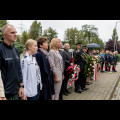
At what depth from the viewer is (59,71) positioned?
398cm

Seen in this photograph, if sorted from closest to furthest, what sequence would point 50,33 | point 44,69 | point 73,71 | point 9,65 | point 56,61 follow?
point 9,65 < point 44,69 < point 56,61 < point 73,71 < point 50,33

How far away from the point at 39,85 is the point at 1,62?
1.25 m

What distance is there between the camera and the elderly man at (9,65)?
2051mm

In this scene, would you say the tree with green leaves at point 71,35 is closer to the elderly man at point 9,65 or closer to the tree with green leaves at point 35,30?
the tree with green leaves at point 35,30

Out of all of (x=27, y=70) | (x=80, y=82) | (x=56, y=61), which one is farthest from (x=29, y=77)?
(x=80, y=82)

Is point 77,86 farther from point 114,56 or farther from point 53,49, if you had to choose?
point 114,56

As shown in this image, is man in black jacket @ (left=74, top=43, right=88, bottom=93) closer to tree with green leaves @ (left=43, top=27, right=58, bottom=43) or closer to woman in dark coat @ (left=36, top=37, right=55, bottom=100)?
woman in dark coat @ (left=36, top=37, right=55, bottom=100)

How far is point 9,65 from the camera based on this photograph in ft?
6.86

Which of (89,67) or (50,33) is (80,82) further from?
(50,33)

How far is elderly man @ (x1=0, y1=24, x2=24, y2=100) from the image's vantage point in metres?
2.05

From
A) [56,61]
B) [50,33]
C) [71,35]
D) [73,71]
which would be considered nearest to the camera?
[56,61]

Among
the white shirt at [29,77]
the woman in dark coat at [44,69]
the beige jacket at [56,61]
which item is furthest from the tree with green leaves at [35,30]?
the white shirt at [29,77]

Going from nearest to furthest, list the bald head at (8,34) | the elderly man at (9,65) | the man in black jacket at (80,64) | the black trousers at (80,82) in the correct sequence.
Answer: the elderly man at (9,65), the bald head at (8,34), the man in black jacket at (80,64), the black trousers at (80,82)

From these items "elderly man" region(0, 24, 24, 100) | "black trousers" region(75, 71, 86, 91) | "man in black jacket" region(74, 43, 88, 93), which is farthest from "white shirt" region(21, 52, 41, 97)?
"black trousers" region(75, 71, 86, 91)
